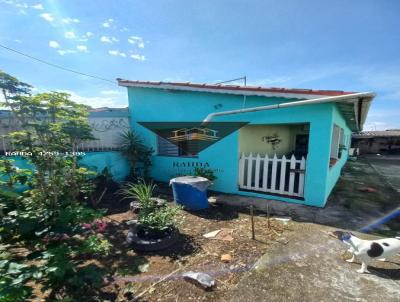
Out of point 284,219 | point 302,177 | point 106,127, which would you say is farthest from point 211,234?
point 106,127

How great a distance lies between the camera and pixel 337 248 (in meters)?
3.34

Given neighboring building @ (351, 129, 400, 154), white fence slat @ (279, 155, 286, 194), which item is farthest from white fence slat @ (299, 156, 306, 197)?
neighboring building @ (351, 129, 400, 154)

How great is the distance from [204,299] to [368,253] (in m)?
2.33

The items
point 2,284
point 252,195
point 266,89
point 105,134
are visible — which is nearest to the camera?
point 2,284

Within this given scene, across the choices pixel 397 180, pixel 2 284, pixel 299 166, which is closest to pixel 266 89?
pixel 299 166

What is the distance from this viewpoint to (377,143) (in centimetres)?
2477

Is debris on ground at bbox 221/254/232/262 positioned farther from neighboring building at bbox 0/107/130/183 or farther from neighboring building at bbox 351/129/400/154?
neighboring building at bbox 351/129/400/154

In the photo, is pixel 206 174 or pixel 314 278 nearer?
pixel 314 278

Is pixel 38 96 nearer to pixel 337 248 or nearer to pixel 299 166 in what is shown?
pixel 337 248

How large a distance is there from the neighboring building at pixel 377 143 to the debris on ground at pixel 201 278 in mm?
27386

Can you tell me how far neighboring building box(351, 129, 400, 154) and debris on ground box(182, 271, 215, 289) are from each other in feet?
89.9

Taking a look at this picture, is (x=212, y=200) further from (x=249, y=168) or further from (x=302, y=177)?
(x=302, y=177)

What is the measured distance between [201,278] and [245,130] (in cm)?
530

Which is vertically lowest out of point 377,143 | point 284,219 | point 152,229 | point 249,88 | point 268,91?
point 284,219
